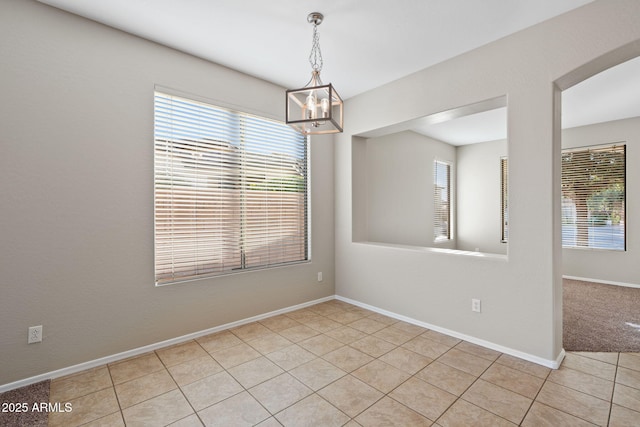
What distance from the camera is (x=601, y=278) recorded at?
5094mm

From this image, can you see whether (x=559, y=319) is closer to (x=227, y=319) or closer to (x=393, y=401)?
(x=393, y=401)

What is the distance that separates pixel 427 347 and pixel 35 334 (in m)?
3.16

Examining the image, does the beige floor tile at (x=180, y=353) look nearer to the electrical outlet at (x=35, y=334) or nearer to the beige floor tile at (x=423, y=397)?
the electrical outlet at (x=35, y=334)

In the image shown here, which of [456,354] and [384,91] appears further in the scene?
[384,91]

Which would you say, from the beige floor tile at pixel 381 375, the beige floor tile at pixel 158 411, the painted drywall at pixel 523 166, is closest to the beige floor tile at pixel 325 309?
the painted drywall at pixel 523 166

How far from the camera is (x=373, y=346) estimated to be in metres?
2.80

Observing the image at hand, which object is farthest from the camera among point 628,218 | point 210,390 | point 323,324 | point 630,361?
point 628,218

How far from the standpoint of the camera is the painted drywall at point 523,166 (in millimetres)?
2240

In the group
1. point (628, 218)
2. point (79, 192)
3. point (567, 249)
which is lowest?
point (567, 249)

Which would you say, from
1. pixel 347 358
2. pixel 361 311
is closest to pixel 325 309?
pixel 361 311

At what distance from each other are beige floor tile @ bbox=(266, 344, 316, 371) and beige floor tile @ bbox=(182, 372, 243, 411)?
402 mm

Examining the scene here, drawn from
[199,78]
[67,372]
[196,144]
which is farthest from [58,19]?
[67,372]

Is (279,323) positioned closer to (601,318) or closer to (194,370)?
(194,370)

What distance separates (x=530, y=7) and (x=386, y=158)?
2873 mm
